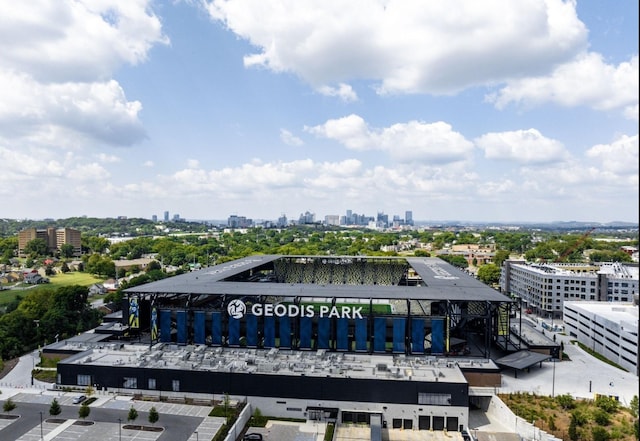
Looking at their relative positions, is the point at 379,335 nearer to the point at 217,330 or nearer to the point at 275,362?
the point at 275,362

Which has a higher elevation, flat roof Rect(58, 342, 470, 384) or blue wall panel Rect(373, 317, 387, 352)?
blue wall panel Rect(373, 317, 387, 352)

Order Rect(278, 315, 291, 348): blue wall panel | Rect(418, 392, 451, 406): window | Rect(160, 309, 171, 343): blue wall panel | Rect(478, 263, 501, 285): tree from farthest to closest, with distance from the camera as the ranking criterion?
Rect(478, 263, 501, 285): tree < Rect(160, 309, 171, 343): blue wall panel < Rect(278, 315, 291, 348): blue wall panel < Rect(418, 392, 451, 406): window

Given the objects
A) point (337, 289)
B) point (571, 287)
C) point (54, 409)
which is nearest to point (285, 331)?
point (337, 289)

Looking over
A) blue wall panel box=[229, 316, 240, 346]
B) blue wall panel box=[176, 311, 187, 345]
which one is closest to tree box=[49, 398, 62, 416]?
blue wall panel box=[176, 311, 187, 345]

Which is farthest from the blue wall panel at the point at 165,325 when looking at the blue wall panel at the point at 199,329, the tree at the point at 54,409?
the tree at the point at 54,409

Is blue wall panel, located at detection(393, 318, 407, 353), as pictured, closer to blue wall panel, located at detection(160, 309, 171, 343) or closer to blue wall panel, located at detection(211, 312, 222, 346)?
blue wall panel, located at detection(211, 312, 222, 346)

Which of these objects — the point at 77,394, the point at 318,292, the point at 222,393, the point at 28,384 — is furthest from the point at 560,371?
the point at 28,384

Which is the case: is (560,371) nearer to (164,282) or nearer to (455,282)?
(455,282)

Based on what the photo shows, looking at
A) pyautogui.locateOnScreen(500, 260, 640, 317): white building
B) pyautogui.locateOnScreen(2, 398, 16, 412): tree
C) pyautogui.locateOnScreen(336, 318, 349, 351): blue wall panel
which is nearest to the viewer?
pyautogui.locateOnScreen(2, 398, 16, 412): tree
